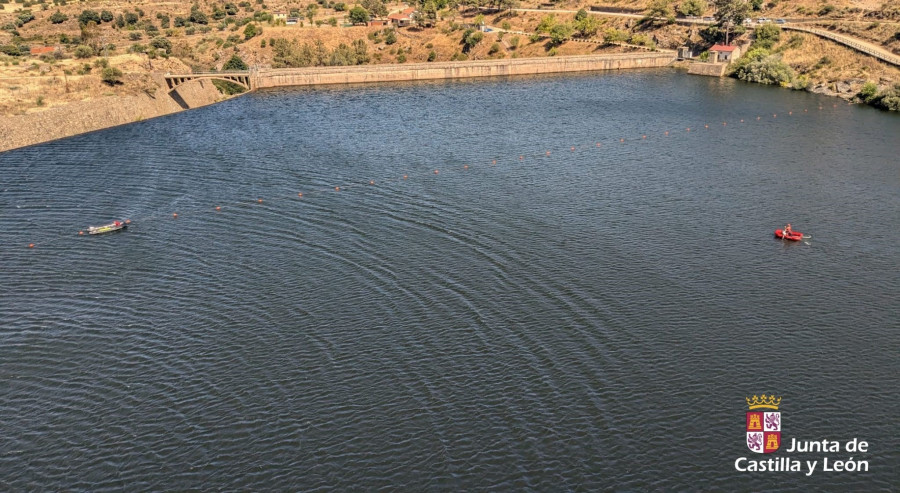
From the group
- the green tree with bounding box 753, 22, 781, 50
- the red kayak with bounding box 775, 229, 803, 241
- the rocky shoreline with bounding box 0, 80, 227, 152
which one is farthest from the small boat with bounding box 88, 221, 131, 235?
the green tree with bounding box 753, 22, 781, 50

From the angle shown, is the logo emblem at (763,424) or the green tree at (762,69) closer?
the logo emblem at (763,424)

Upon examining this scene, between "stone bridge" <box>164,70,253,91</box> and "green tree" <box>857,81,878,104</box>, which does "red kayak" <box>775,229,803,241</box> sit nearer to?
"green tree" <box>857,81,878,104</box>

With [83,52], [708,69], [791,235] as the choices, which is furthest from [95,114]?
[708,69]

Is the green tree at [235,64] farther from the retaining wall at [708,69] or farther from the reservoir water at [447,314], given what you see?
the retaining wall at [708,69]

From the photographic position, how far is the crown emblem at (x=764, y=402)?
167 feet

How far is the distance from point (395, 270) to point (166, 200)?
3792cm

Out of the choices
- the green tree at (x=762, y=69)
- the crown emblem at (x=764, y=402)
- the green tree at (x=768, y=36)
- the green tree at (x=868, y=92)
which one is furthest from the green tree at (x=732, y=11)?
the crown emblem at (x=764, y=402)

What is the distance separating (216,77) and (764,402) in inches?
5658

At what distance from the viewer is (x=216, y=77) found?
531 ft

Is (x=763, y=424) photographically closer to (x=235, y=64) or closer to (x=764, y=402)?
(x=764, y=402)

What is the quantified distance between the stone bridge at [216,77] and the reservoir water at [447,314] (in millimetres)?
43728

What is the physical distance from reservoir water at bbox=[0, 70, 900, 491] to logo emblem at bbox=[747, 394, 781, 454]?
32.2 inches

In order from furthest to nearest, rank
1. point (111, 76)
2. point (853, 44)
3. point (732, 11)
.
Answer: point (732, 11) < point (853, 44) < point (111, 76)

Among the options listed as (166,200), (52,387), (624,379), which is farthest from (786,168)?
(52,387)
